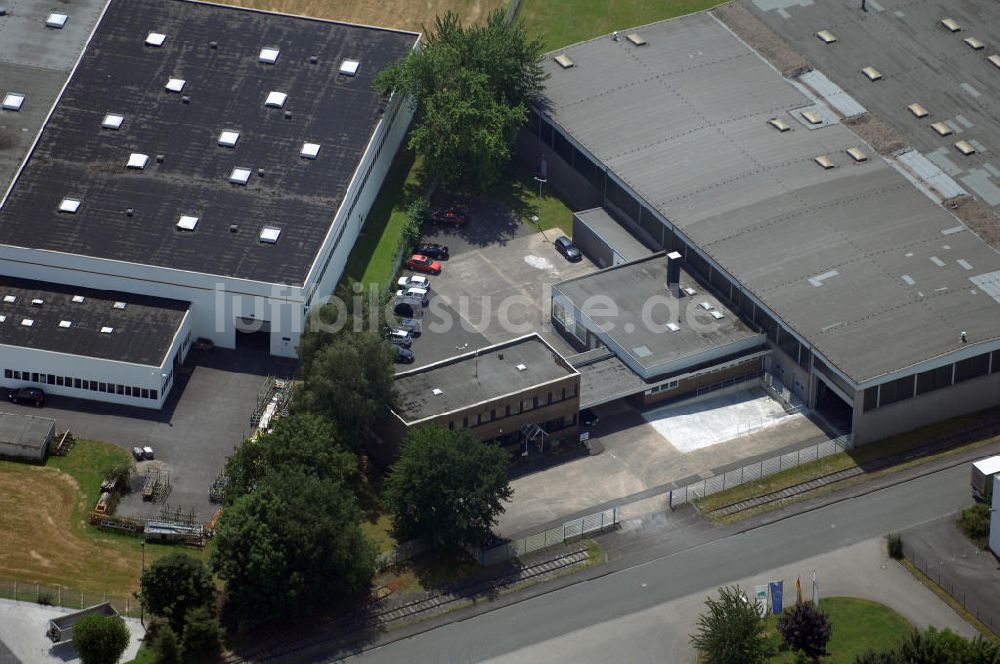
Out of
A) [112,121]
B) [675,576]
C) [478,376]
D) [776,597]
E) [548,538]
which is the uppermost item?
[112,121]

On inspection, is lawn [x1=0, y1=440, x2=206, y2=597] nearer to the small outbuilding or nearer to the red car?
the small outbuilding

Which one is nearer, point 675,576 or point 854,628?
point 854,628

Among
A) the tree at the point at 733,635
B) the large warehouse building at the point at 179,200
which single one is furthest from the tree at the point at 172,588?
the tree at the point at 733,635

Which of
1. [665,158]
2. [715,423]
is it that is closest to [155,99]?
[665,158]

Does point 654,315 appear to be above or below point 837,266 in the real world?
below

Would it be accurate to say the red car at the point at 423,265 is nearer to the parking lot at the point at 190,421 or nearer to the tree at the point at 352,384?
the parking lot at the point at 190,421

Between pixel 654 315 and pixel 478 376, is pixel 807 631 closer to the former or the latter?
pixel 478 376

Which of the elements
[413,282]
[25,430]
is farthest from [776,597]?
[25,430]
